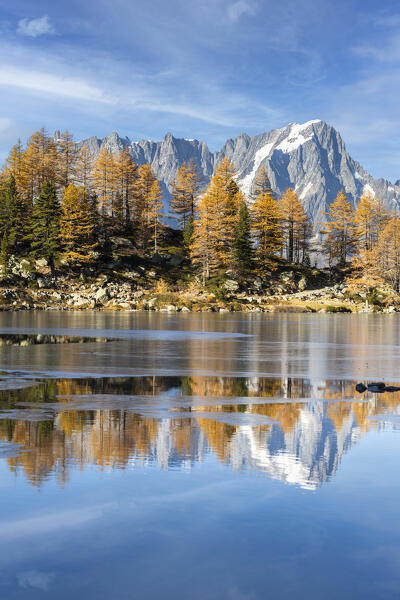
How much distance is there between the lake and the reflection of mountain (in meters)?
0.04

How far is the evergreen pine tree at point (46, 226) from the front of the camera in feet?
247

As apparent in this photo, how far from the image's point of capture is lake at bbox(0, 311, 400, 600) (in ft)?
16.6

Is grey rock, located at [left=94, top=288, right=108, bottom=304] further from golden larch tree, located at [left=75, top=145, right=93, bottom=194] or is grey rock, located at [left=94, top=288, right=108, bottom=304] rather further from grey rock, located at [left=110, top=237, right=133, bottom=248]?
golden larch tree, located at [left=75, top=145, right=93, bottom=194]

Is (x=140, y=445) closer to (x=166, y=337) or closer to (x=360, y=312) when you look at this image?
(x=166, y=337)

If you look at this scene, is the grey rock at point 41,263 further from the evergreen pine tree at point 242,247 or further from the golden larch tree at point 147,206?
the evergreen pine tree at point 242,247

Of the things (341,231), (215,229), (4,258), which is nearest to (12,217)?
(4,258)

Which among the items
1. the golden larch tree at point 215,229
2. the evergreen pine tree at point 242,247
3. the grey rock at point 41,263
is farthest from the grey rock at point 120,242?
the evergreen pine tree at point 242,247

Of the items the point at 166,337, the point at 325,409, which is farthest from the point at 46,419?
the point at 166,337

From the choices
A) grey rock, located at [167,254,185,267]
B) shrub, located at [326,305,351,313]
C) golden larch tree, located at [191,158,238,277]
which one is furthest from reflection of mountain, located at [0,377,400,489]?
grey rock, located at [167,254,185,267]

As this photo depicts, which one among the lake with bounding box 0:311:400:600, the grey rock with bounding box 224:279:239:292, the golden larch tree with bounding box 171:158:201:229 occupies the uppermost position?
the golden larch tree with bounding box 171:158:201:229

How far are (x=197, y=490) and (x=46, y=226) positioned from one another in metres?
74.4

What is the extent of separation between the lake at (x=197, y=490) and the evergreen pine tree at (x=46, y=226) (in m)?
61.9

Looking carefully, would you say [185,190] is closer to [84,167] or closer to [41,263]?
[84,167]

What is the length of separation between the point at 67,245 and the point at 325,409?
2772 inches
